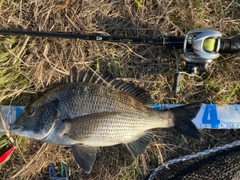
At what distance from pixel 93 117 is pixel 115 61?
753 mm

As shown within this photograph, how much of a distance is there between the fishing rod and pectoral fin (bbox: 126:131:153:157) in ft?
2.02

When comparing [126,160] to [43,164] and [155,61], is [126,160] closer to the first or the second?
[43,164]

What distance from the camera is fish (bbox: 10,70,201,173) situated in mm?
2645

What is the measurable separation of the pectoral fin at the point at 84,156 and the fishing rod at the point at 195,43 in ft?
3.69

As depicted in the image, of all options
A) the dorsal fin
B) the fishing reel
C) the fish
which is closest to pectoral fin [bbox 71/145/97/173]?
the fish

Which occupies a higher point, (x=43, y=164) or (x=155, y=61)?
(x=155, y=61)

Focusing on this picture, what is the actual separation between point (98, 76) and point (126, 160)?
3.46 feet

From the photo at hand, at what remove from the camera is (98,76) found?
113 inches

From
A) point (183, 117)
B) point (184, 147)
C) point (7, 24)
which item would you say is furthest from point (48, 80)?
point (184, 147)

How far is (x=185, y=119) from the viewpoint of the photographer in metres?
2.83

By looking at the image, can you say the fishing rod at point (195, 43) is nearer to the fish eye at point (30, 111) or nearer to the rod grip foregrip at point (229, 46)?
the rod grip foregrip at point (229, 46)

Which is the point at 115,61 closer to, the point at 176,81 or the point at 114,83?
the point at 114,83

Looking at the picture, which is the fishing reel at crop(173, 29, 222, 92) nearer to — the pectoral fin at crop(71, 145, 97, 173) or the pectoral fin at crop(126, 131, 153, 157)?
the pectoral fin at crop(126, 131, 153, 157)

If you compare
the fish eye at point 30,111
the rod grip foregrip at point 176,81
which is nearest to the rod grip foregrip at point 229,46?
the rod grip foregrip at point 176,81
